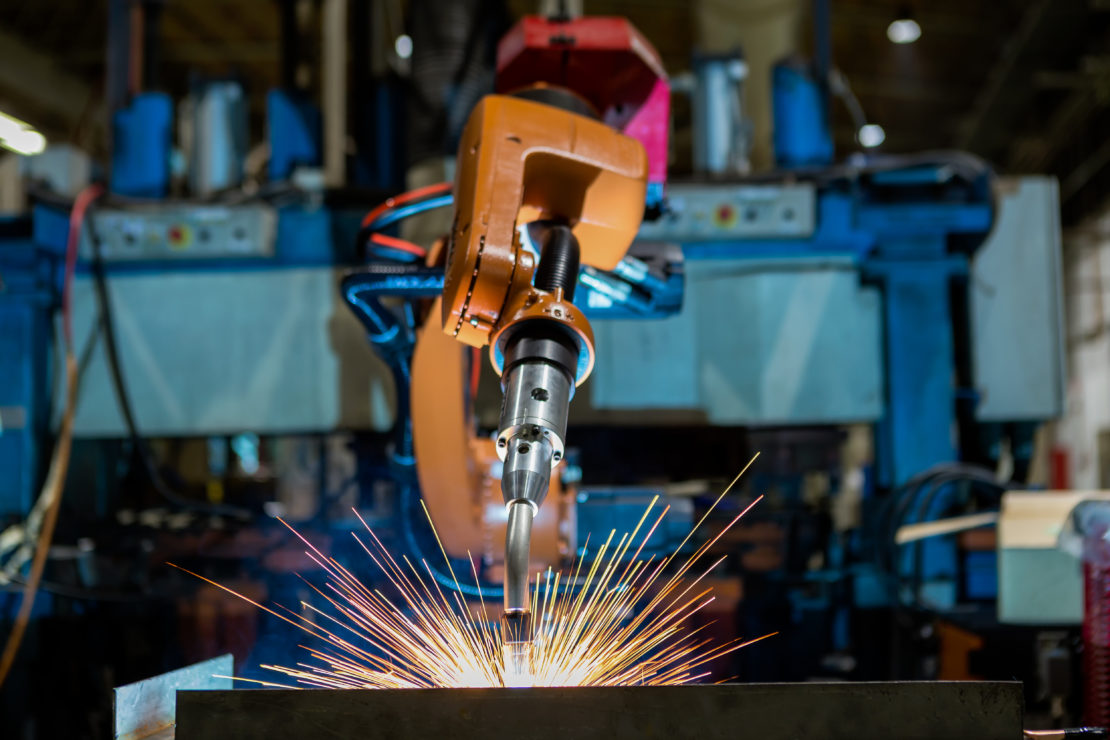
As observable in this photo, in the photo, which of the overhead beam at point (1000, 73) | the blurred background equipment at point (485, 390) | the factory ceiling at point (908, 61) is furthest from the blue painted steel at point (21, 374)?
the overhead beam at point (1000, 73)

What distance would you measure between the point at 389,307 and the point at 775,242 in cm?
153

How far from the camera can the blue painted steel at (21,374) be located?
8.38 feet

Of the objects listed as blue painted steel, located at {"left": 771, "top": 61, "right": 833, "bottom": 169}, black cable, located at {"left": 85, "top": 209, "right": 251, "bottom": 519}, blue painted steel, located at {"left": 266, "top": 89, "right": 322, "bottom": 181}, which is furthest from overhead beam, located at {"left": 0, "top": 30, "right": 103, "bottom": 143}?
blue painted steel, located at {"left": 771, "top": 61, "right": 833, "bottom": 169}

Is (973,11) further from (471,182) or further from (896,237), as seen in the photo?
(471,182)

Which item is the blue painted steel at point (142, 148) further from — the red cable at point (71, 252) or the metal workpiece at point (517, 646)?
the metal workpiece at point (517, 646)

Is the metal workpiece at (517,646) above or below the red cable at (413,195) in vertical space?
below

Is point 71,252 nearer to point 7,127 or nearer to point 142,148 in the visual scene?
point 142,148

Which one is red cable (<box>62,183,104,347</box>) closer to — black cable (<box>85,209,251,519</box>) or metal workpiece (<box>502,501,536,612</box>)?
black cable (<box>85,209,251,519</box>)

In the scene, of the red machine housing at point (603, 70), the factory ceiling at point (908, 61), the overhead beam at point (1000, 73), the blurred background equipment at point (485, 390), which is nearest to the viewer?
the red machine housing at point (603, 70)

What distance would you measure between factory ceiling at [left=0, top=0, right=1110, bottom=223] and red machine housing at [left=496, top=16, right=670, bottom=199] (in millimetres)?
6617

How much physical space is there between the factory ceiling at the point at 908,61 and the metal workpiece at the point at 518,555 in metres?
7.40

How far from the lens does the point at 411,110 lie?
3066 mm

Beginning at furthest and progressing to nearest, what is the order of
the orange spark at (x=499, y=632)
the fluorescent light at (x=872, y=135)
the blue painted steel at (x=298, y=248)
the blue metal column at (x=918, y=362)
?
the fluorescent light at (x=872, y=135), the blue painted steel at (x=298, y=248), the blue metal column at (x=918, y=362), the orange spark at (x=499, y=632)

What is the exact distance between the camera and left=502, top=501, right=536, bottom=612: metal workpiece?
92cm
